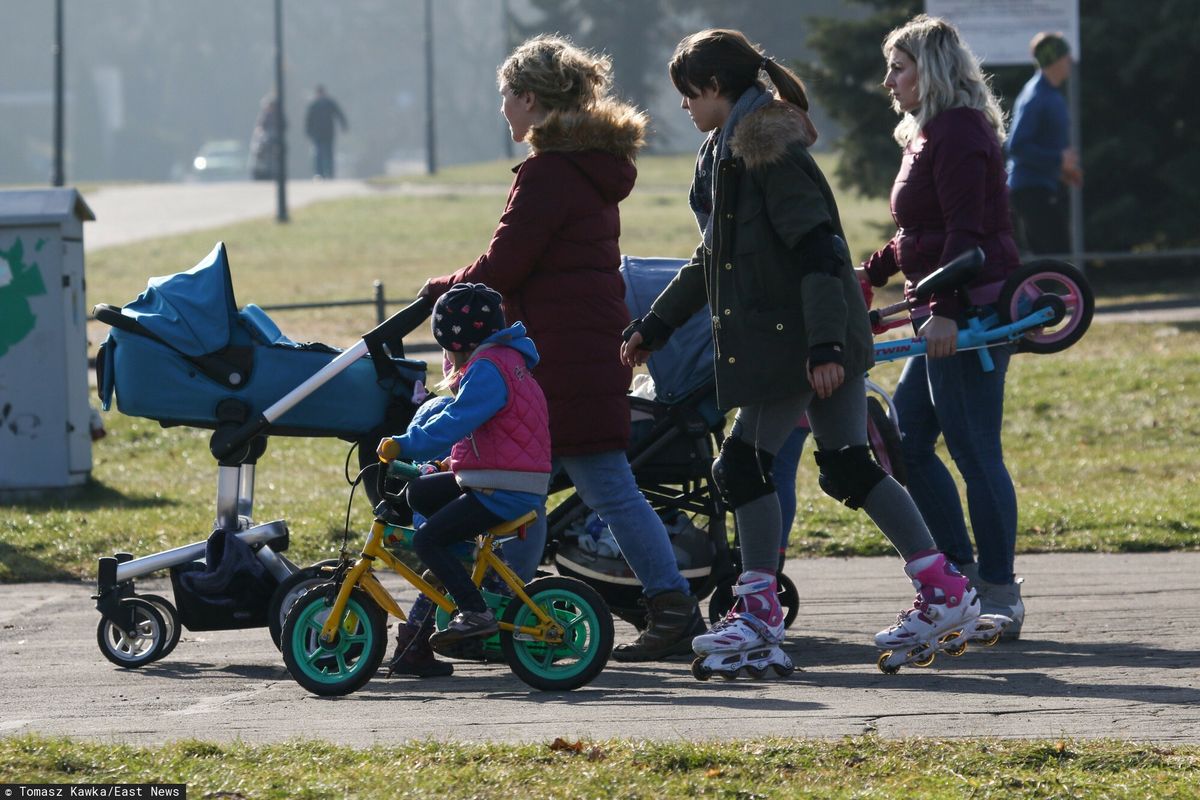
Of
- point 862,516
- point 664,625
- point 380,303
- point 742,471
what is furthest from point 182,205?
point 742,471

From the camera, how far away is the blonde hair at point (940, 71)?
614 cm

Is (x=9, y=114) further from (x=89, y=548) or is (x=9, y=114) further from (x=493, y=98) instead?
(x=89, y=548)

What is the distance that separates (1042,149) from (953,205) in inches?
297

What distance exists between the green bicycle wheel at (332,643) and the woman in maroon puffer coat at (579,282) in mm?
569

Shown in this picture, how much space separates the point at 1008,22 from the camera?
644 inches

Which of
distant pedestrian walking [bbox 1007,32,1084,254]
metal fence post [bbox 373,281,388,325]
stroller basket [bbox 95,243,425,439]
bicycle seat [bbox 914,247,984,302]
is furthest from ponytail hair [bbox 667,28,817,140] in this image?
metal fence post [bbox 373,281,388,325]

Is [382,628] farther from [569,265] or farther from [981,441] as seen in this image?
[981,441]

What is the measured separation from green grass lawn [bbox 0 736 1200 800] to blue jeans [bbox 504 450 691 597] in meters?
1.42

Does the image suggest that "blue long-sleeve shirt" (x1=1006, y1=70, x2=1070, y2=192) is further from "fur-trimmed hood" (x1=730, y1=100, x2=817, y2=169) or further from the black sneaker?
the black sneaker

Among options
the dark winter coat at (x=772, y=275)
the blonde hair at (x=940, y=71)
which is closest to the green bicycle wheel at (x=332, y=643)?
the dark winter coat at (x=772, y=275)

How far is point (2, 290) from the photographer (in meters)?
9.99

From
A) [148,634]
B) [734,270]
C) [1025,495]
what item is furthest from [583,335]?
[1025,495]

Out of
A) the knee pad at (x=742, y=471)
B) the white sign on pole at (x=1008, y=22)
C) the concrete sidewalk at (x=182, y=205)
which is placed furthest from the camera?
the concrete sidewalk at (x=182, y=205)

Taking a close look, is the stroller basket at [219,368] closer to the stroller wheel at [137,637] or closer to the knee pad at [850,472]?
the stroller wheel at [137,637]
